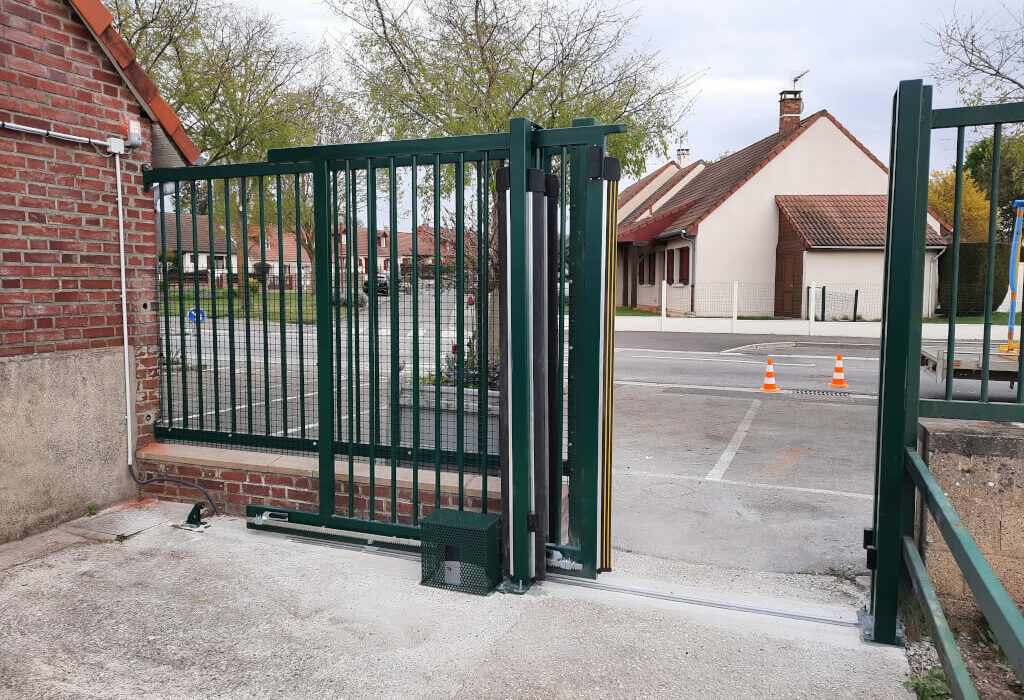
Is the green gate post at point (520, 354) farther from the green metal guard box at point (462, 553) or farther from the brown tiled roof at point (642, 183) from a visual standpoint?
the brown tiled roof at point (642, 183)

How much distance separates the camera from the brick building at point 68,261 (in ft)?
14.5

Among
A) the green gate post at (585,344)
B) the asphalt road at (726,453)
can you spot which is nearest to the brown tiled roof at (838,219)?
the asphalt road at (726,453)

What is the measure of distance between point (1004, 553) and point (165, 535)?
456 centimetres

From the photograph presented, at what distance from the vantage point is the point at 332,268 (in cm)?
450

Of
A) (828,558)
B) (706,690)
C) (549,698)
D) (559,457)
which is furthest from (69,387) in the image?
(828,558)

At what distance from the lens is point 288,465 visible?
4887 mm

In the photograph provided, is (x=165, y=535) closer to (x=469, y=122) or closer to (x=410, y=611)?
(x=410, y=611)

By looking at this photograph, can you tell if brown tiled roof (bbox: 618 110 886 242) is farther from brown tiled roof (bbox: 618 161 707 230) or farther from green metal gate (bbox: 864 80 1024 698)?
green metal gate (bbox: 864 80 1024 698)

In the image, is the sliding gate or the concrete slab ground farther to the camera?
the sliding gate

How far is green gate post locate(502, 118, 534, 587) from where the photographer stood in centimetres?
376

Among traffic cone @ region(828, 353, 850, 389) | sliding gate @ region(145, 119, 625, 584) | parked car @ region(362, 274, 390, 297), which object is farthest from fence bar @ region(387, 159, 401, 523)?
traffic cone @ region(828, 353, 850, 389)

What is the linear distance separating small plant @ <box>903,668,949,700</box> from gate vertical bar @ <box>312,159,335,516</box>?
3184mm

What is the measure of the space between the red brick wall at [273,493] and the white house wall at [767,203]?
21.8 meters

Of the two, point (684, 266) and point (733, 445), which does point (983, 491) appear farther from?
point (684, 266)
